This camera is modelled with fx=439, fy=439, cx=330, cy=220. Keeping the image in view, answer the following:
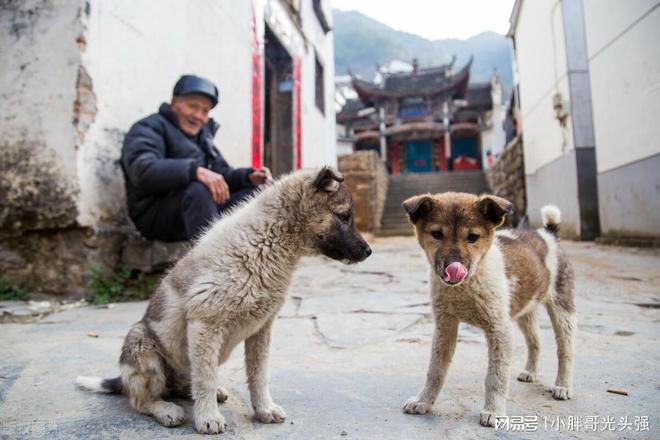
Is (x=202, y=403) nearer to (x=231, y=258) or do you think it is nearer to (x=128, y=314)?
(x=231, y=258)

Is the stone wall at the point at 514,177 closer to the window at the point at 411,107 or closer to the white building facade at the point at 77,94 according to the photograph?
the white building facade at the point at 77,94

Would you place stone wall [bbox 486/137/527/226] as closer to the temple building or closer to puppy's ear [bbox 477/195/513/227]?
puppy's ear [bbox 477/195/513/227]

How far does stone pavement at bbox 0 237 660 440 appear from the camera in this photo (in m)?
1.55

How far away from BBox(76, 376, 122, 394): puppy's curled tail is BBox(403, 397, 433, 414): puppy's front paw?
121cm

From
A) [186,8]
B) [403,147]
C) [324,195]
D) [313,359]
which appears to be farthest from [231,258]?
[403,147]

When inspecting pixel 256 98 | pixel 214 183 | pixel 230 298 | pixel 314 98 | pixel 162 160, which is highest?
pixel 314 98

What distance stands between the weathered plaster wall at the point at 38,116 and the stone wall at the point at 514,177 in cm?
1037

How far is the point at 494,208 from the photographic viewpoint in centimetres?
182

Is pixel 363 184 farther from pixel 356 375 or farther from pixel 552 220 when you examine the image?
pixel 356 375

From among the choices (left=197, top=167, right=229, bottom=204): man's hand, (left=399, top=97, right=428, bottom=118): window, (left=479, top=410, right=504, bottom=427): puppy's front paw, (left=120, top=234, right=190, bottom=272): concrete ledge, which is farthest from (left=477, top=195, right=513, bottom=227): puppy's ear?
(left=399, top=97, right=428, bottom=118): window

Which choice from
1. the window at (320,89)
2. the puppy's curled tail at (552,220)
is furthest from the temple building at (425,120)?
the puppy's curled tail at (552,220)

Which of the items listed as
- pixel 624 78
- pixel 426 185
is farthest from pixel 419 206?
pixel 426 185

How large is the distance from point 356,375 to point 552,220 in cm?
141

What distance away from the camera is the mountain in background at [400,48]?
82.3 metres
